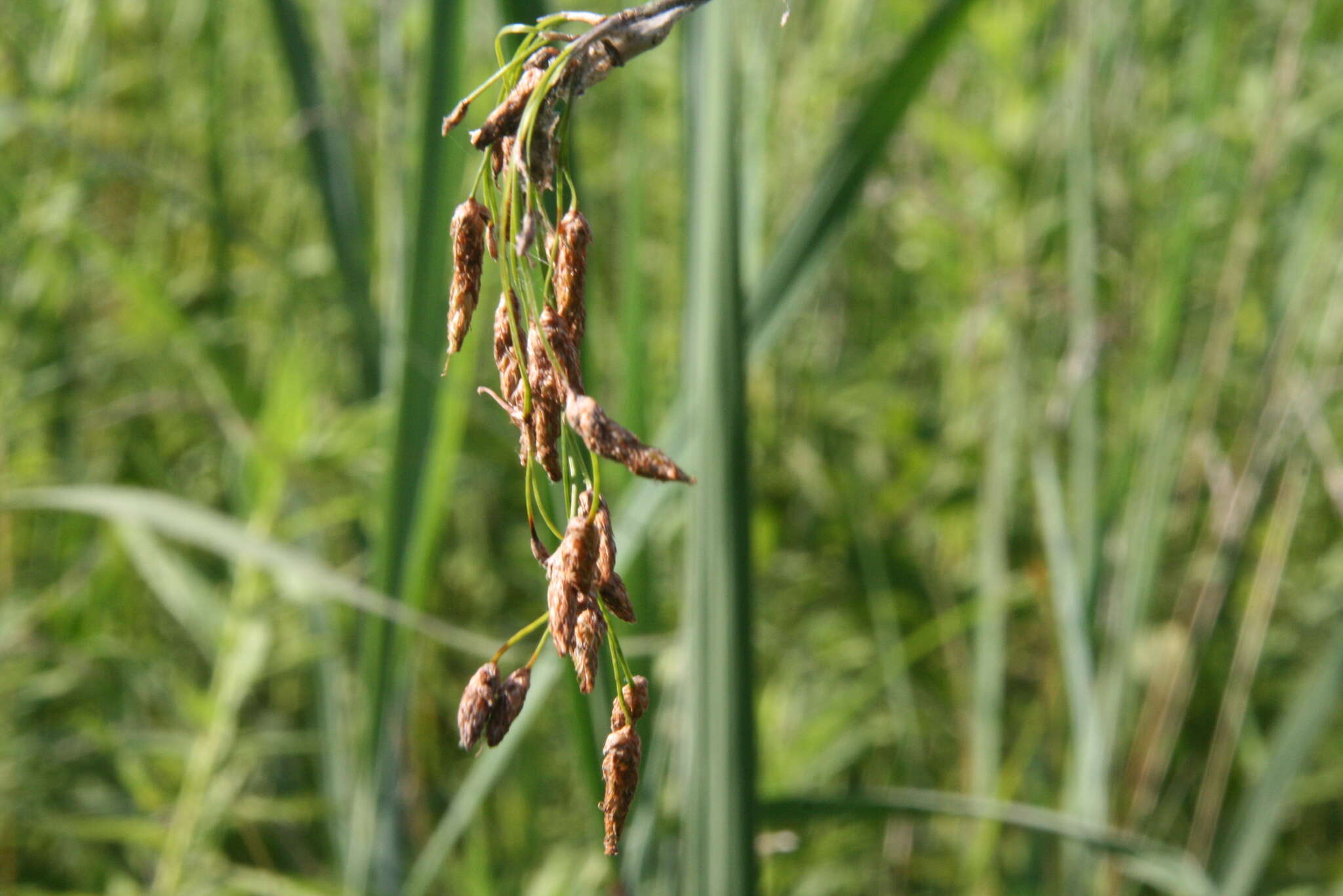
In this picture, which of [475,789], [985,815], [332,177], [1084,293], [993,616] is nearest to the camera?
[985,815]

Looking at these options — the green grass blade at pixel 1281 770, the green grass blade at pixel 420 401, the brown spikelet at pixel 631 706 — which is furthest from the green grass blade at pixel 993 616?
the brown spikelet at pixel 631 706

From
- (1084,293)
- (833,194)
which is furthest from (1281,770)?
(833,194)

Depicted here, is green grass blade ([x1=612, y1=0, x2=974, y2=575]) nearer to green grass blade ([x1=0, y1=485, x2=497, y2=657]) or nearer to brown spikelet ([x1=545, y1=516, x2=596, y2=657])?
green grass blade ([x1=0, y1=485, x2=497, y2=657])

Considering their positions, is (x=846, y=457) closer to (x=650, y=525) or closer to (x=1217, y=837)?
(x=1217, y=837)

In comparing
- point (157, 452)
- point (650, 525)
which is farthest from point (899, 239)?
point (650, 525)

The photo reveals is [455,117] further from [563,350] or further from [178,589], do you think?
[178,589]
